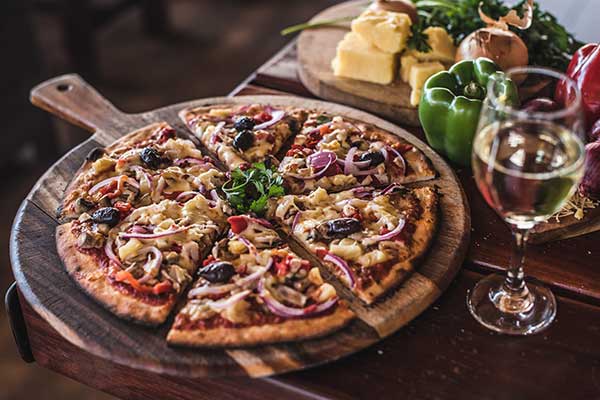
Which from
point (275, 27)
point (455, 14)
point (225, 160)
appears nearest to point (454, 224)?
point (225, 160)

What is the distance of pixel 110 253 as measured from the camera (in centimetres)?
208

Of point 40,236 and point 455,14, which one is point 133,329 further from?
point 455,14

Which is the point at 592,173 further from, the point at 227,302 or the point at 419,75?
the point at 227,302

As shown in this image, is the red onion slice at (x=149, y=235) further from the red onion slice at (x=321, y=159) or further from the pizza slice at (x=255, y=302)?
the red onion slice at (x=321, y=159)

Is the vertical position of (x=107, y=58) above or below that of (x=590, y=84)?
below

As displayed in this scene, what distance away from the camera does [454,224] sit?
86.4 inches

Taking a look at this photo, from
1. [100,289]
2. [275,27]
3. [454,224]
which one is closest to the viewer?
[100,289]

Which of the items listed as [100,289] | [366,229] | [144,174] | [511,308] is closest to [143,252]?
[100,289]

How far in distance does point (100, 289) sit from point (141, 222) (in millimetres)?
284

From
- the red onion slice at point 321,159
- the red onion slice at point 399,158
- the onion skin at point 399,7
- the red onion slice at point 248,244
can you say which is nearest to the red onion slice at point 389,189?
the red onion slice at point 399,158

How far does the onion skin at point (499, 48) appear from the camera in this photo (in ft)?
8.95

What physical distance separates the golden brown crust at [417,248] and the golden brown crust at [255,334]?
150mm

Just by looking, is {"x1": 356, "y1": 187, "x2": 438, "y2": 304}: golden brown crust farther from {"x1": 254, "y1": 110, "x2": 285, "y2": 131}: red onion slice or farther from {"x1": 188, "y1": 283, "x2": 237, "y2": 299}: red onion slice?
{"x1": 254, "y1": 110, "x2": 285, "y2": 131}: red onion slice

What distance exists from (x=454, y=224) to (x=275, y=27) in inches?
191
